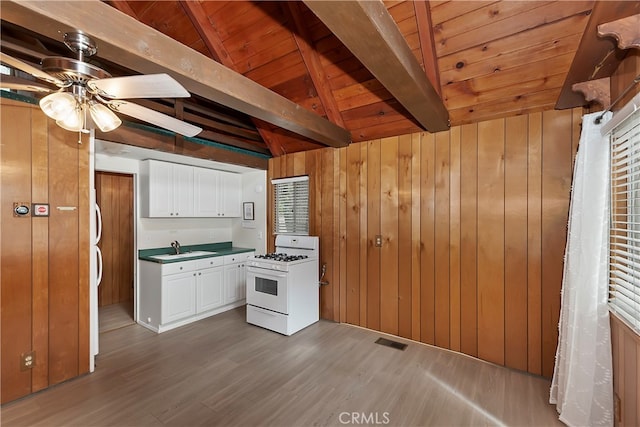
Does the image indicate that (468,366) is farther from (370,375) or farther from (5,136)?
(5,136)

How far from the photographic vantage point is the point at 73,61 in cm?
135

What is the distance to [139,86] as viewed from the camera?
55.4 inches

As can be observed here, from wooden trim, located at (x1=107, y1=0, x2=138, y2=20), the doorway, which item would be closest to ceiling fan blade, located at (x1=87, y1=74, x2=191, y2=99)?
wooden trim, located at (x1=107, y1=0, x2=138, y2=20)

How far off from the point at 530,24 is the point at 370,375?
3.12 metres

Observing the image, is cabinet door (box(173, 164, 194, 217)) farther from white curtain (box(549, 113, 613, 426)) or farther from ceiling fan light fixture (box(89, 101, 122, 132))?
white curtain (box(549, 113, 613, 426))

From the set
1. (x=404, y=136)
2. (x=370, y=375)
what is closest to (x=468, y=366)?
(x=370, y=375)

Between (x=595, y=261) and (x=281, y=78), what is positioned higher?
(x=281, y=78)

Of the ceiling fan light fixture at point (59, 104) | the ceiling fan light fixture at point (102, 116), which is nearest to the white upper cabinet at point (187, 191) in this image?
the ceiling fan light fixture at point (102, 116)

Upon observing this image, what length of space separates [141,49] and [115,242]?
13.2ft

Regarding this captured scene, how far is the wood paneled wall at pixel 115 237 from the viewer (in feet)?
14.2

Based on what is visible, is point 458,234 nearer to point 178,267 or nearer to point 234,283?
point 234,283

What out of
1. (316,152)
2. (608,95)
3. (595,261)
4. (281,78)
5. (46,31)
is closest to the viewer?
(46,31)

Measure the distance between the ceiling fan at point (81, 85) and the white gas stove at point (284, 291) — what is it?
232 centimetres

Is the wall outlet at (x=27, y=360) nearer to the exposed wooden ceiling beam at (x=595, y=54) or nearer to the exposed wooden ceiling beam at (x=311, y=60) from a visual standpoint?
the exposed wooden ceiling beam at (x=311, y=60)
